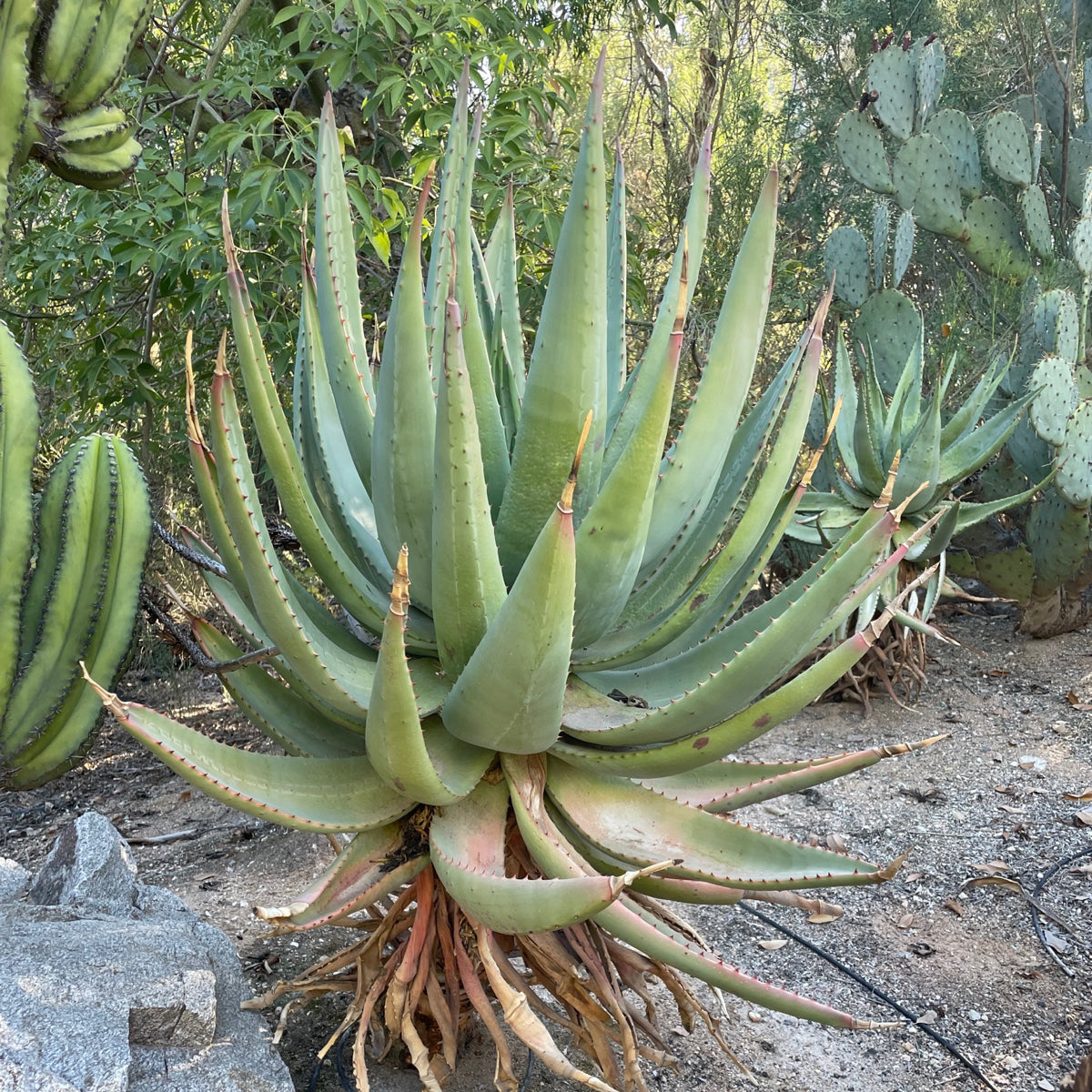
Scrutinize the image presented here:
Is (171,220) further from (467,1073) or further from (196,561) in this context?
(467,1073)

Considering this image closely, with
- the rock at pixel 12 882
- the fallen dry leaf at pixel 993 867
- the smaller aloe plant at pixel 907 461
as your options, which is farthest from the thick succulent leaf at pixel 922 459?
the rock at pixel 12 882

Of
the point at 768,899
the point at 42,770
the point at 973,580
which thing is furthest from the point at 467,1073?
the point at 973,580

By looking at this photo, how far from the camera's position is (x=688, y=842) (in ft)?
4.63

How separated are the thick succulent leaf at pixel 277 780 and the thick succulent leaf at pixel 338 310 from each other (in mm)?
514

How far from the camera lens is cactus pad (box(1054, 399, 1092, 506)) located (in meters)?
4.44

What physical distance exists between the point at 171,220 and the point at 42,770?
5.99ft

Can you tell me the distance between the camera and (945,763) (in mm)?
3865

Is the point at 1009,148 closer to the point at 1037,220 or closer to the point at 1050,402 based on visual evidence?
the point at 1037,220

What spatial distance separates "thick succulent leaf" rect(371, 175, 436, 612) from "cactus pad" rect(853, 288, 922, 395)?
13.7 feet

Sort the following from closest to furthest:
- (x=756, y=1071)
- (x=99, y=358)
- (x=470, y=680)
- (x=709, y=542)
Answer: (x=470, y=680) < (x=709, y=542) < (x=756, y=1071) < (x=99, y=358)

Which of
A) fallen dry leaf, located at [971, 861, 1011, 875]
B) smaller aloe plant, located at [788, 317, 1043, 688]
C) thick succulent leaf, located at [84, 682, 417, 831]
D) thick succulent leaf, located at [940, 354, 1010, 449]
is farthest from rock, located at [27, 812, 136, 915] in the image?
thick succulent leaf, located at [940, 354, 1010, 449]

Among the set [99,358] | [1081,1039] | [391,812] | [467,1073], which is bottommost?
[1081,1039]

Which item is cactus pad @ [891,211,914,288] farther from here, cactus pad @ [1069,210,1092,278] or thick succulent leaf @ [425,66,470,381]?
thick succulent leaf @ [425,66,470,381]

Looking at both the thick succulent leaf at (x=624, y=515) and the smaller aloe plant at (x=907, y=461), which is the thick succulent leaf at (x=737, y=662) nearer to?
the thick succulent leaf at (x=624, y=515)
